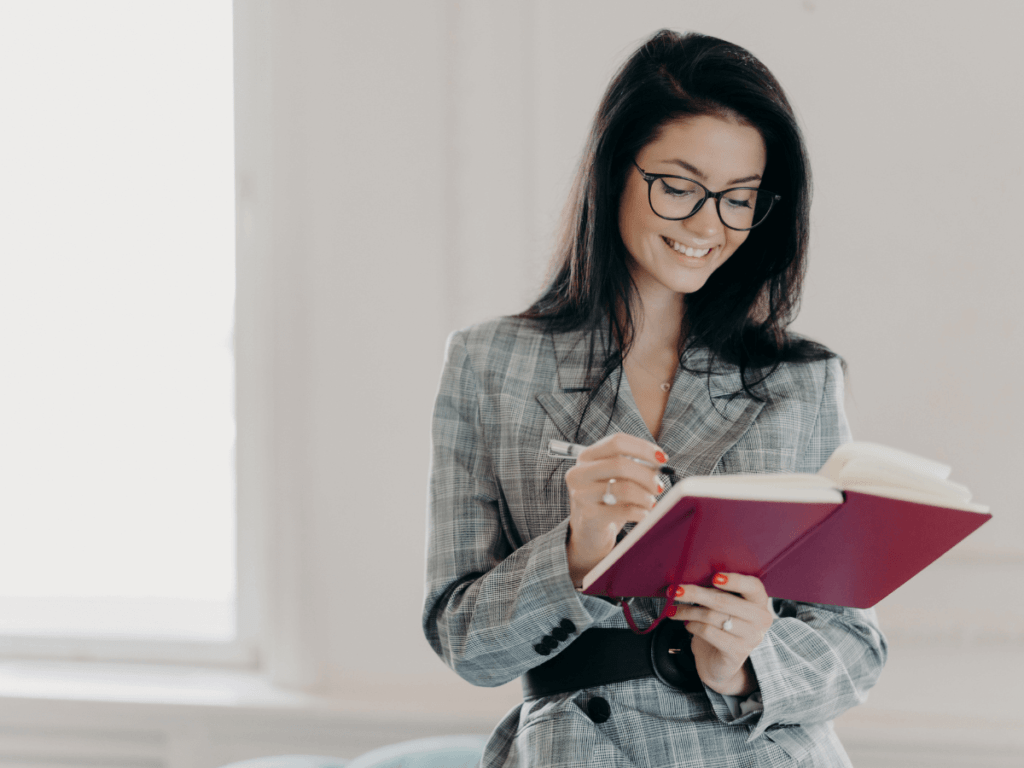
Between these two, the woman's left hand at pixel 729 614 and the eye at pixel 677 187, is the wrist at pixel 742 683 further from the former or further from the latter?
the eye at pixel 677 187

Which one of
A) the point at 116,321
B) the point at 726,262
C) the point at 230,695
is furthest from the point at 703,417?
the point at 116,321

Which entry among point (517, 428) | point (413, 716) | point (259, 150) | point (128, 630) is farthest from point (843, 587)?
point (128, 630)

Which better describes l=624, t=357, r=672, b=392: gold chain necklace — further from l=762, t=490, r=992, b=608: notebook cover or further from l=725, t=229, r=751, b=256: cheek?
l=762, t=490, r=992, b=608: notebook cover

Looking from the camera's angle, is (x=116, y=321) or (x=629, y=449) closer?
(x=629, y=449)

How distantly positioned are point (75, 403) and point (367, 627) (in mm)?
1018

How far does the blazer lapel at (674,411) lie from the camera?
1.10 meters

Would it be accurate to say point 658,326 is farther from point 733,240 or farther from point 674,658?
point 674,658

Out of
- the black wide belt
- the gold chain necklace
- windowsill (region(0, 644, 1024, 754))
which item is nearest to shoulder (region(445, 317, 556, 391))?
the gold chain necklace

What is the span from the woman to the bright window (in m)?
1.21

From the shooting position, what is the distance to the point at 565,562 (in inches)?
36.7

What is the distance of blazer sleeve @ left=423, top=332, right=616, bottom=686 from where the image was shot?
0.96 metres

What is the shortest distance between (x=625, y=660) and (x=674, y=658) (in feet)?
0.20

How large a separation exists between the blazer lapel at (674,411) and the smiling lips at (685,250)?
0.51 ft

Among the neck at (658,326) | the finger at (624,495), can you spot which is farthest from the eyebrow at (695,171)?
the finger at (624,495)
